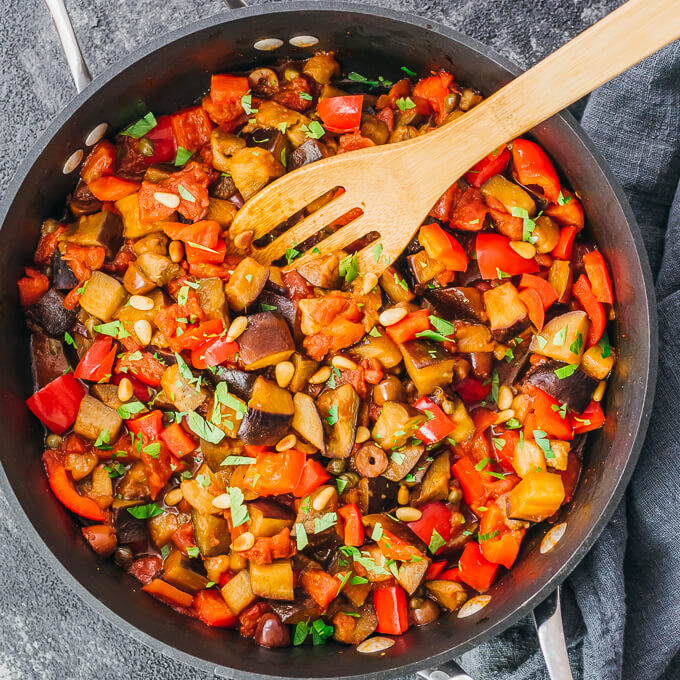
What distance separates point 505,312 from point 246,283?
3.96 ft

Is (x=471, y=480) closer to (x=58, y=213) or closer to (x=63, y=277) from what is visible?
(x=63, y=277)

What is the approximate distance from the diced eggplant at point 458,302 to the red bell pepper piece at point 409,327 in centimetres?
9

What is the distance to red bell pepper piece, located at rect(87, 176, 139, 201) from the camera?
11.6 feet

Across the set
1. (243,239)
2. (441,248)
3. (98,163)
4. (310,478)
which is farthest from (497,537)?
(98,163)

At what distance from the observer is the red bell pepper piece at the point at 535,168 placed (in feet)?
11.6

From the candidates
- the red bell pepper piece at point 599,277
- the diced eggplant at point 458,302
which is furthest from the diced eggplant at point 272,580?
the red bell pepper piece at point 599,277

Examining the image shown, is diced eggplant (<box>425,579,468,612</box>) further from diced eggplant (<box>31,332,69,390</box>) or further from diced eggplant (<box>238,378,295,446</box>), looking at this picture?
diced eggplant (<box>31,332,69,390</box>)

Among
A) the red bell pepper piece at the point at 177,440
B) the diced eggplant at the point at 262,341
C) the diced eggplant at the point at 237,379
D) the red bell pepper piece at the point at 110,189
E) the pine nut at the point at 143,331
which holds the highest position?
the red bell pepper piece at the point at 110,189

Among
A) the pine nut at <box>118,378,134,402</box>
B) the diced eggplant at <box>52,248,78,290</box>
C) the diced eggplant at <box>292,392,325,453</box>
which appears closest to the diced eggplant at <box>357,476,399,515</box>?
the diced eggplant at <box>292,392,325,453</box>

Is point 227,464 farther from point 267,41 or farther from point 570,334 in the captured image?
point 267,41

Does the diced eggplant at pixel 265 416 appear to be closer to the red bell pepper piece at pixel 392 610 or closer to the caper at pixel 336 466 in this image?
the caper at pixel 336 466

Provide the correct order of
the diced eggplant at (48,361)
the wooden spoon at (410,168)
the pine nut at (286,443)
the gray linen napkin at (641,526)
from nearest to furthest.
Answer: the wooden spoon at (410,168)
the pine nut at (286,443)
the diced eggplant at (48,361)
the gray linen napkin at (641,526)

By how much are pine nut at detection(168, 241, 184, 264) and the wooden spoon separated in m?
0.25

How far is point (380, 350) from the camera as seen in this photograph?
11.1 ft
